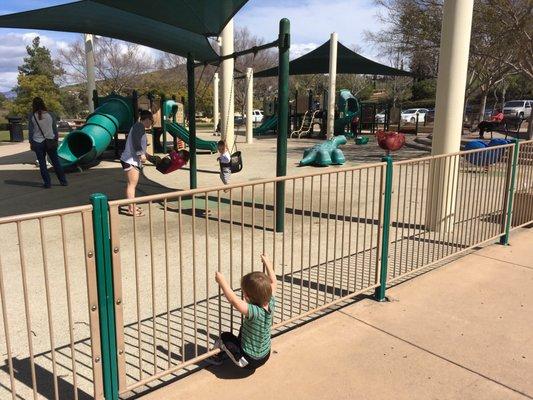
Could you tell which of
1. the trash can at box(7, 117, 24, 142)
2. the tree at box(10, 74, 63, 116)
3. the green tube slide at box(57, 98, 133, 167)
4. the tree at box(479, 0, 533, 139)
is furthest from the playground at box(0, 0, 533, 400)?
the tree at box(10, 74, 63, 116)

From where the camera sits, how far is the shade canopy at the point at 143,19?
6934mm

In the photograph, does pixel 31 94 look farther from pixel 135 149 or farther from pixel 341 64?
pixel 135 149

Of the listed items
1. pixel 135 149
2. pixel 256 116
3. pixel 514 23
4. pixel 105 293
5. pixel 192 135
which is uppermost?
pixel 514 23

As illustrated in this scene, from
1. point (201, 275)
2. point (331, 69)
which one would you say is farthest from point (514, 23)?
point (201, 275)

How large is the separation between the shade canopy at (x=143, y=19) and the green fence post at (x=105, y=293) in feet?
16.0

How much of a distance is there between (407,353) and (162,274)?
2.51 meters

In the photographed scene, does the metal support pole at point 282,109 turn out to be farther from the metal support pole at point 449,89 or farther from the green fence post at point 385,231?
the green fence post at point 385,231

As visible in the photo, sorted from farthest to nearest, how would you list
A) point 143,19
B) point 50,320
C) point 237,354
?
point 143,19 < point 237,354 < point 50,320

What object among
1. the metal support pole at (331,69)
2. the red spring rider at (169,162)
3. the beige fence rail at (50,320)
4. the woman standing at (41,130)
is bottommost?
the beige fence rail at (50,320)

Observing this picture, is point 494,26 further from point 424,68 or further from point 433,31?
point 424,68

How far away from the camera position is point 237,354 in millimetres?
3113

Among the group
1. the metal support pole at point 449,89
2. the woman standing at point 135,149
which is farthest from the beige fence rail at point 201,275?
the metal support pole at point 449,89

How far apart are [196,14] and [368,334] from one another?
566 centimetres

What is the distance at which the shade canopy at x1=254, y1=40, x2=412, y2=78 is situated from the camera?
63.7ft
